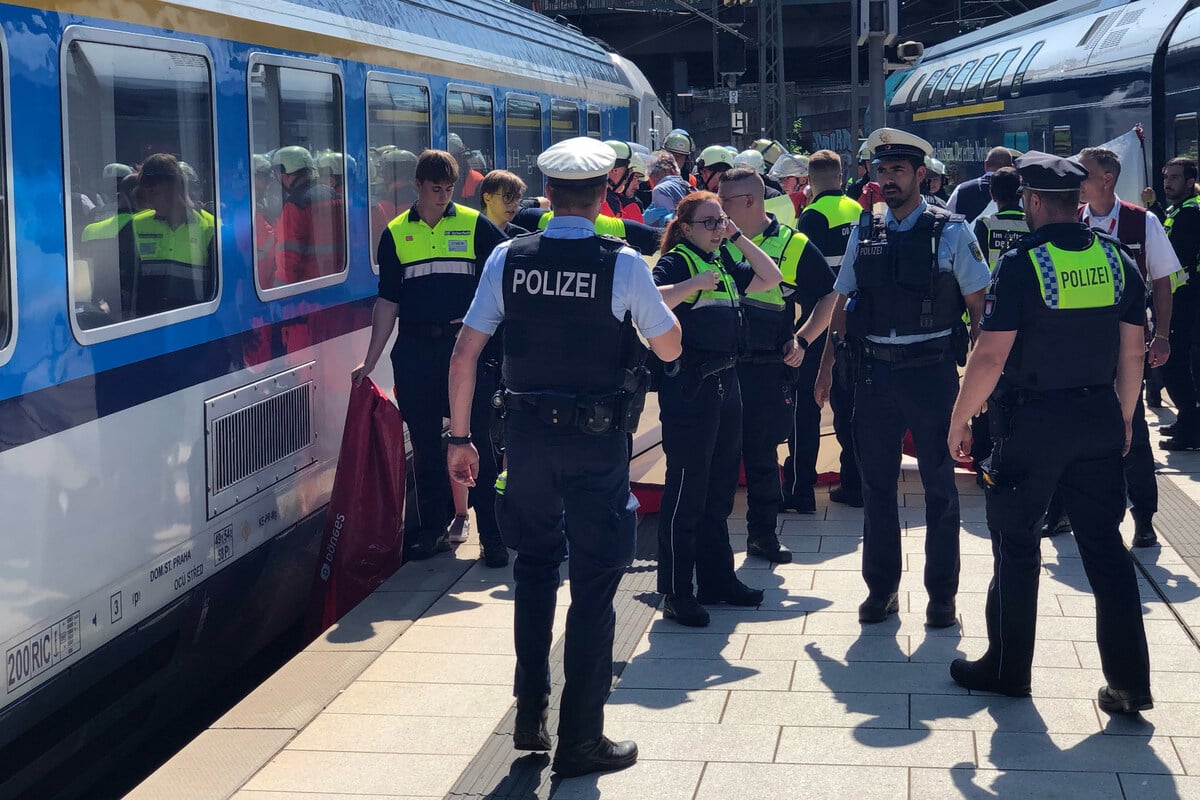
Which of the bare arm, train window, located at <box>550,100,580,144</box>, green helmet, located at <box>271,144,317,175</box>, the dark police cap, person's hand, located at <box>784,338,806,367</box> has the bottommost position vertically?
person's hand, located at <box>784,338,806,367</box>

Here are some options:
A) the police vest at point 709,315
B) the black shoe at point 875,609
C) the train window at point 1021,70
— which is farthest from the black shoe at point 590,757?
the train window at point 1021,70

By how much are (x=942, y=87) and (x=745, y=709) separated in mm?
20702

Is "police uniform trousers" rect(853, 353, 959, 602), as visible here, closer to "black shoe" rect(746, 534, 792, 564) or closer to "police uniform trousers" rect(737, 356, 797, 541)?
"police uniform trousers" rect(737, 356, 797, 541)

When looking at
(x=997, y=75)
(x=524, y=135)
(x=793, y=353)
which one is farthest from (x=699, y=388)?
(x=997, y=75)

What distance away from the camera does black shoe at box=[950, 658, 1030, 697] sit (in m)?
4.98

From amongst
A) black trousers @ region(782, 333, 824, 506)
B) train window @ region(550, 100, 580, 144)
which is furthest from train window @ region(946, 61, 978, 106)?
black trousers @ region(782, 333, 824, 506)

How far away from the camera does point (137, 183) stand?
5094 millimetres

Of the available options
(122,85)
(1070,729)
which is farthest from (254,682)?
(1070,729)

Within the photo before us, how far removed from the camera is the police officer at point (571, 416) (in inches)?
172

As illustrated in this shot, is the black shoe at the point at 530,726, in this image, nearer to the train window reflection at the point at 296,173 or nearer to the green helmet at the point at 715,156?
the train window reflection at the point at 296,173

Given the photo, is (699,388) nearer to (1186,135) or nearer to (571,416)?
(571,416)

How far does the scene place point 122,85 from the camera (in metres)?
5.02

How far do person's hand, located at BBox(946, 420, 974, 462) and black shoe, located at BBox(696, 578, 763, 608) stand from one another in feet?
5.02

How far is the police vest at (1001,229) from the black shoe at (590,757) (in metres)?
4.20
